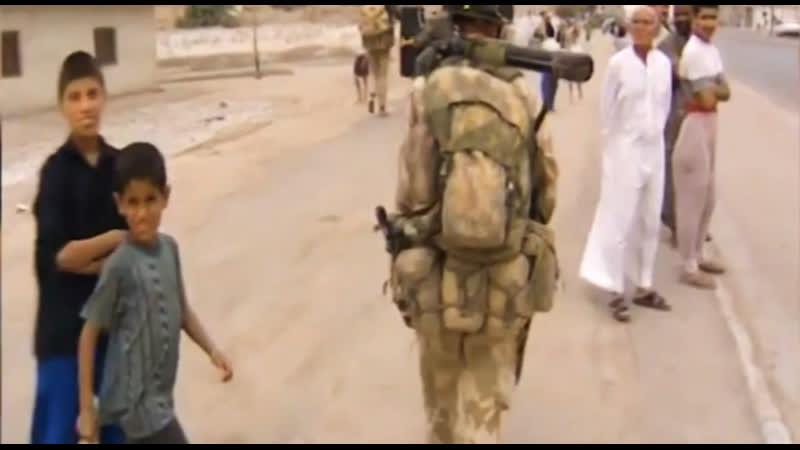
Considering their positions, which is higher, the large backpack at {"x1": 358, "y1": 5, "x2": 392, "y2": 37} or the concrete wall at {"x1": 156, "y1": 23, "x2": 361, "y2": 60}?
the large backpack at {"x1": 358, "y1": 5, "x2": 392, "y2": 37}

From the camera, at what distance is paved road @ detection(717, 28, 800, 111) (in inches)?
883

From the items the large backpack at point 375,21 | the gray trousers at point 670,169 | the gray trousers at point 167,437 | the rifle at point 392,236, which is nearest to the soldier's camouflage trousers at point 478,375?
the rifle at point 392,236

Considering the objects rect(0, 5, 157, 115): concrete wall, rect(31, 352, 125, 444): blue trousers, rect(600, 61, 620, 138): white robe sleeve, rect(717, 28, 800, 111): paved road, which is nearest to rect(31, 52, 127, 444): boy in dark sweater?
rect(31, 352, 125, 444): blue trousers

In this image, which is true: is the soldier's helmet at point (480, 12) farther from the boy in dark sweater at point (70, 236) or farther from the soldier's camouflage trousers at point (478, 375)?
the boy in dark sweater at point (70, 236)

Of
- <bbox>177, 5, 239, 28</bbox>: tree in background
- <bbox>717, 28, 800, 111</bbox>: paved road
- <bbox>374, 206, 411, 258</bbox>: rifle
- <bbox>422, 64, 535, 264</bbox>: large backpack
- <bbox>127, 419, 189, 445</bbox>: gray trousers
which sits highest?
<bbox>422, 64, 535, 264</bbox>: large backpack

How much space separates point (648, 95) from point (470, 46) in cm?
→ 273

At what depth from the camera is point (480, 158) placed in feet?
11.4

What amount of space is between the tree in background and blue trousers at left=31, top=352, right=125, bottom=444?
1204 inches

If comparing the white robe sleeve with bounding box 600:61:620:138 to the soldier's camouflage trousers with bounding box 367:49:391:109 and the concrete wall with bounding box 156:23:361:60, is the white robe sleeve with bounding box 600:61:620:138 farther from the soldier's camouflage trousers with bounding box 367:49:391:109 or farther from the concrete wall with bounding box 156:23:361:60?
the concrete wall with bounding box 156:23:361:60

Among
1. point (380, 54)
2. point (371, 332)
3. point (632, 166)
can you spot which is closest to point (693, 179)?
point (632, 166)

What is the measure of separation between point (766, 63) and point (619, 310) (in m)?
26.2

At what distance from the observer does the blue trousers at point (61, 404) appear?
2977mm

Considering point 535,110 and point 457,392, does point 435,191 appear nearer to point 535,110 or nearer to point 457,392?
point 535,110
